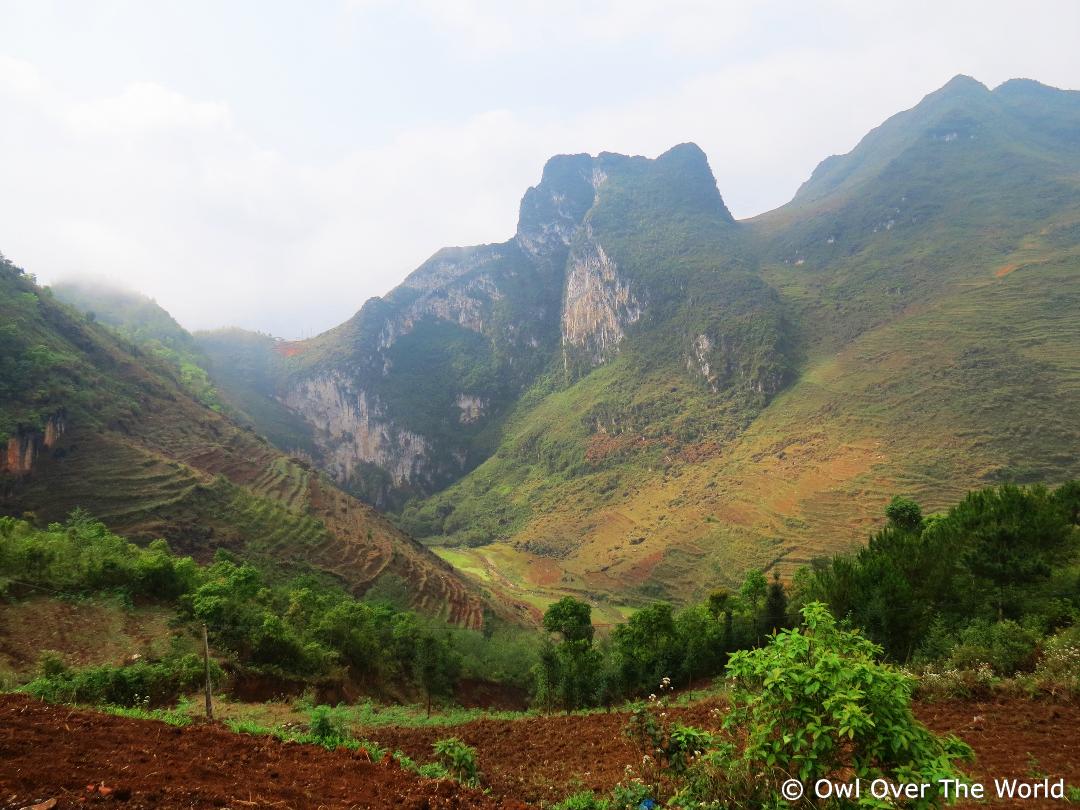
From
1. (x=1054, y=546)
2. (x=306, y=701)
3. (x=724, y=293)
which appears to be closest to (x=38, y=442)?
(x=306, y=701)

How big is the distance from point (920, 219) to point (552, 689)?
133 m

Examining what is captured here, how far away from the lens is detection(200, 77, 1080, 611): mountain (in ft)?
216

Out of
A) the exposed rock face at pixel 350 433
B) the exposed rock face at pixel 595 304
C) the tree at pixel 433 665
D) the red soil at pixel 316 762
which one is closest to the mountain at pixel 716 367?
the exposed rock face at pixel 350 433

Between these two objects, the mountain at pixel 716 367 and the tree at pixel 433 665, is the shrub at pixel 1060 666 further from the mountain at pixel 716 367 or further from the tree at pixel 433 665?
the mountain at pixel 716 367

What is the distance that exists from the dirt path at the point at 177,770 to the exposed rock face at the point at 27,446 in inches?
1451

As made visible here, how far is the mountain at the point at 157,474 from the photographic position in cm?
3591

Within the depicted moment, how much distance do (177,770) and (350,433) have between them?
178 m

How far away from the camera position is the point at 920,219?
4412 inches

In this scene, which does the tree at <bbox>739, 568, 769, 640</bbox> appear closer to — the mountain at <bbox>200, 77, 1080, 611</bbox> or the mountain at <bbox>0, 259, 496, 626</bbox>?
the mountain at <bbox>0, 259, 496, 626</bbox>

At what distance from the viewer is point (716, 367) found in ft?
362

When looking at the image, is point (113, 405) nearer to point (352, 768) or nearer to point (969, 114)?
point (352, 768)

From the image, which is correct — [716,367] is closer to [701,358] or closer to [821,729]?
[701,358]

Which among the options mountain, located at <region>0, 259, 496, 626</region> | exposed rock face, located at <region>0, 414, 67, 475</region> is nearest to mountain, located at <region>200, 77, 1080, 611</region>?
mountain, located at <region>0, 259, 496, 626</region>

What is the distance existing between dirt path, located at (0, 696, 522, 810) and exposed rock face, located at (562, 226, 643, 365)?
139m
